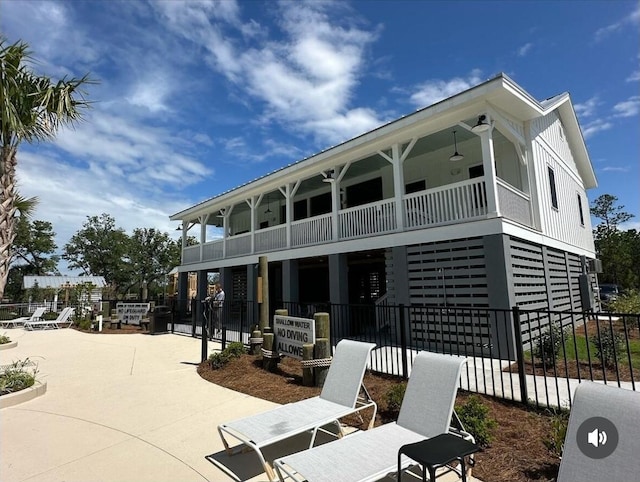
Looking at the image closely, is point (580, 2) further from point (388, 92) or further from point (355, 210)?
point (355, 210)

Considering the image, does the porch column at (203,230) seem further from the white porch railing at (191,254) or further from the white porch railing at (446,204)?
the white porch railing at (446,204)

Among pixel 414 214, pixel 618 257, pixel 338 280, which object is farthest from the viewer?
pixel 618 257

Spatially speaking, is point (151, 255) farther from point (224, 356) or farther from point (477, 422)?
point (477, 422)

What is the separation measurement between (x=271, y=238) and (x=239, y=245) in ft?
8.33

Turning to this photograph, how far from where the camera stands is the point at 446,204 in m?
9.30

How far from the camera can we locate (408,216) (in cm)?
1003

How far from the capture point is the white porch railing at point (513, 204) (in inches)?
341

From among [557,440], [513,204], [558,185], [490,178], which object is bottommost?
[557,440]

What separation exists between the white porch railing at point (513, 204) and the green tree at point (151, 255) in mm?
42162

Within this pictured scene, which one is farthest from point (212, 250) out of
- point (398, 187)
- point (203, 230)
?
point (398, 187)

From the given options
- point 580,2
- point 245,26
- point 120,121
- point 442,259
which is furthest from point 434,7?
point 120,121

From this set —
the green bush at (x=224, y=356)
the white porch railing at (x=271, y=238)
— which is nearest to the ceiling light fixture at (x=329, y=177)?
the white porch railing at (x=271, y=238)

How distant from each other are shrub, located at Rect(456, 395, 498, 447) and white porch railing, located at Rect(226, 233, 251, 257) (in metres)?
13.1

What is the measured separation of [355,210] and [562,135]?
34.6 feet
